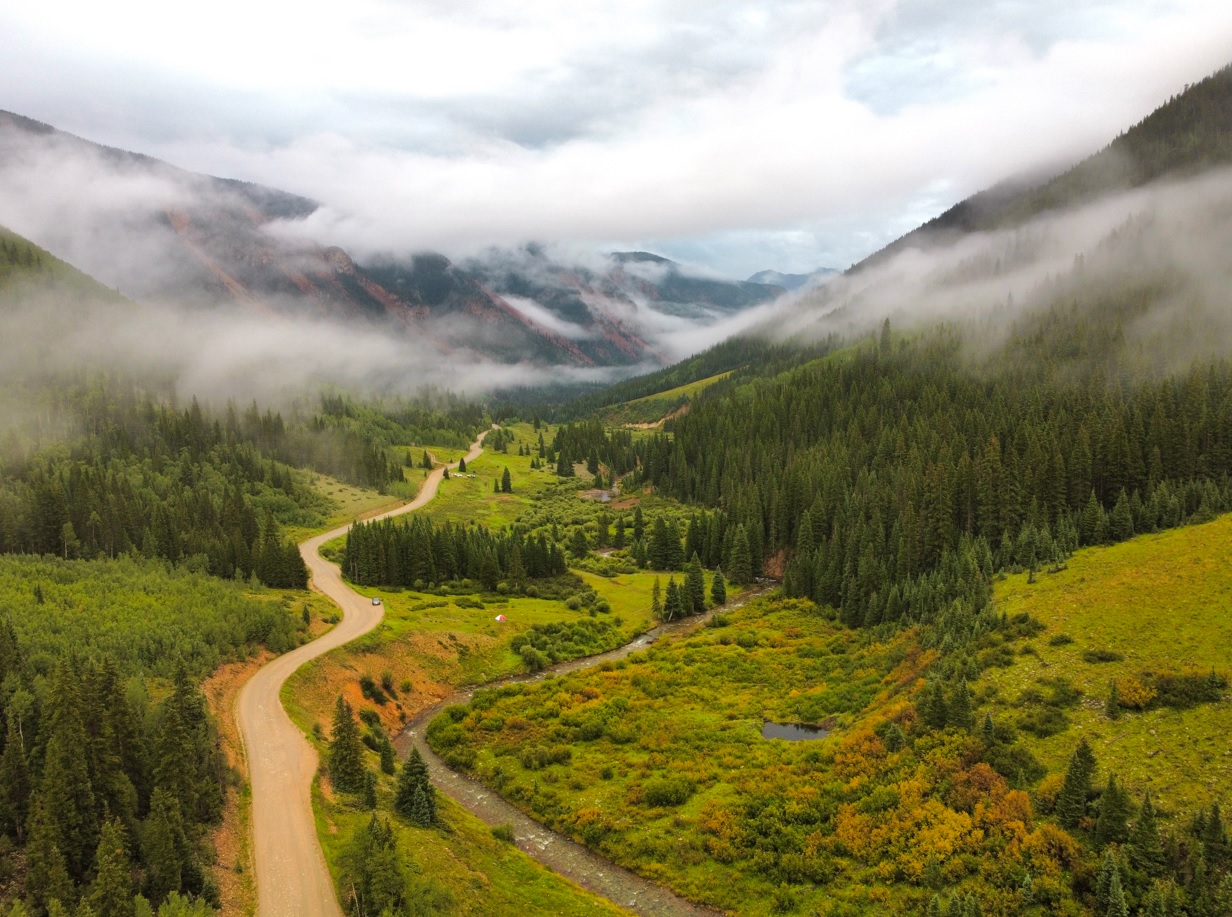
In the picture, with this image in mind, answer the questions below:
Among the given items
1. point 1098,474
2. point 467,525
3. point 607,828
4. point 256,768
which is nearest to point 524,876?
point 607,828

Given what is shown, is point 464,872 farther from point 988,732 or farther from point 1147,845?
point 1147,845

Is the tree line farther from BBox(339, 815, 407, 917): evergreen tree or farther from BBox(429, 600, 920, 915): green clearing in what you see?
BBox(339, 815, 407, 917): evergreen tree

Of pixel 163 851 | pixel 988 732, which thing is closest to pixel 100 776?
pixel 163 851

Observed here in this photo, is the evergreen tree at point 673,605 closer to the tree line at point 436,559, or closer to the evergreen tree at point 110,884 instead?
the tree line at point 436,559

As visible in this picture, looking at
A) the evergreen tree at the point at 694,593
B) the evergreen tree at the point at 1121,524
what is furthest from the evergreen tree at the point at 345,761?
the evergreen tree at the point at 1121,524

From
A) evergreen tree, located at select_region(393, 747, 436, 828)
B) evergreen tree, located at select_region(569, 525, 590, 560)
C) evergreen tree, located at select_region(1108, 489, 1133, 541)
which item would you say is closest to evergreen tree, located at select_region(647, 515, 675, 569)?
evergreen tree, located at select_region(569, 525, 590, 560)
